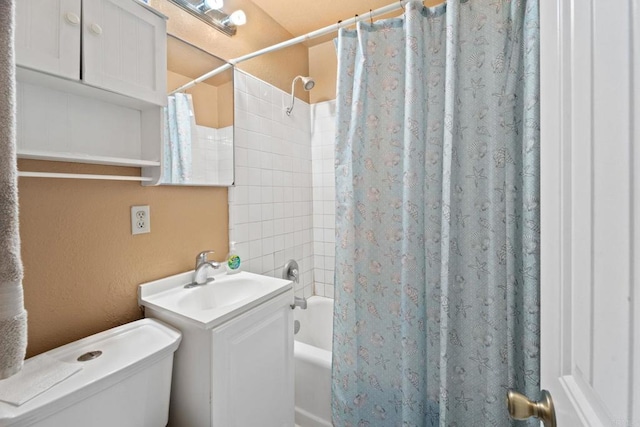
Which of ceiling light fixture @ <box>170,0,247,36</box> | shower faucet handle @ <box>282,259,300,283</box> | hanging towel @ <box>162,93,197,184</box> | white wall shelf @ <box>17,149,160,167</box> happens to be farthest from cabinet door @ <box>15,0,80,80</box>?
shower faucet handle @ <box>282,259,300,283</box>

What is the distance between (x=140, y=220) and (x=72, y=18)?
2.38ft

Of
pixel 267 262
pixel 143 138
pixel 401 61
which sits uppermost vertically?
pixel 401 61

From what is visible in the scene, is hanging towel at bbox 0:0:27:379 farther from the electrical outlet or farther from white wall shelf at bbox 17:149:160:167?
the electrical outlet

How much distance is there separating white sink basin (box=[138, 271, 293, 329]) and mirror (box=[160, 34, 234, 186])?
1.57ft

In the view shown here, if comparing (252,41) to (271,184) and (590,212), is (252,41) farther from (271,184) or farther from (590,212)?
(590,212)

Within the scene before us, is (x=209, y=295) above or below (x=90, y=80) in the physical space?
below

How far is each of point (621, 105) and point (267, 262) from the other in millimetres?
1837

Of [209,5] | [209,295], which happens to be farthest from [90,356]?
[209,5]

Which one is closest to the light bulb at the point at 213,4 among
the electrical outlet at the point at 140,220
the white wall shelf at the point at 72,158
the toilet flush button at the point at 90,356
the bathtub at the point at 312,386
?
the white wall shelf at the point at 72,158

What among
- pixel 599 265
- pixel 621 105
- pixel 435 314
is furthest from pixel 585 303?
pixel 435 314

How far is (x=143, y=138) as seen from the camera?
4.02 ft

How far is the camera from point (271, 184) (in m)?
1.99

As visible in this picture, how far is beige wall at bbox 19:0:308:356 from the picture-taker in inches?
38.4

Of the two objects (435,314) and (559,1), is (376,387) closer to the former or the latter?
(435,314)
